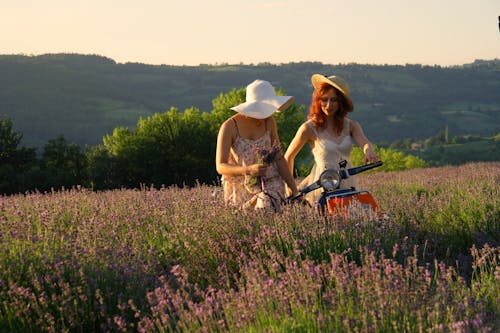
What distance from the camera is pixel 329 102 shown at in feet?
20.2

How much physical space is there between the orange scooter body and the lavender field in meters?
0.15

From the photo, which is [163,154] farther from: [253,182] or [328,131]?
[253,182]

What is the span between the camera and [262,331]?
2.80 metres

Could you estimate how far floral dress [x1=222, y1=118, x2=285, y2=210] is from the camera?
5.61 metres

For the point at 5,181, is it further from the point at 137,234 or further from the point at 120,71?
the point at 120,71

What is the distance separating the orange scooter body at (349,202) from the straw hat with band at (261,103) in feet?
3.04

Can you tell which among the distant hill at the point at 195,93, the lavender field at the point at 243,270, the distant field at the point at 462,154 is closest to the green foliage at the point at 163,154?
the lavender field at the point at 243,270

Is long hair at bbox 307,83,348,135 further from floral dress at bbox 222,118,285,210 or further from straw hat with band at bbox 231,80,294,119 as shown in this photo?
floral dress at bbox 222,118,285,210

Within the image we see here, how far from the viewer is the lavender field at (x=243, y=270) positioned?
9.84 ft

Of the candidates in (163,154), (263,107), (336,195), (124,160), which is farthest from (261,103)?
(163,154)

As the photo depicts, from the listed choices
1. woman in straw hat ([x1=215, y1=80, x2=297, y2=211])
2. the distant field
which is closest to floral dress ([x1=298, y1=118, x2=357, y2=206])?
woman in straw hat ([x1=215, y1=80, x2=297, y2=211])

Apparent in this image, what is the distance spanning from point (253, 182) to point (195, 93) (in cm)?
14788

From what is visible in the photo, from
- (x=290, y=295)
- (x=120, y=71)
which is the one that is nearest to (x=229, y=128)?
(x=290, y=295)

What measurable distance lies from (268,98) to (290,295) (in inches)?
120
